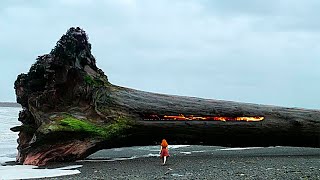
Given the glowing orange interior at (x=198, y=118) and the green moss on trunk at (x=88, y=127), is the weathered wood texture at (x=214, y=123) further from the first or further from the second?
the green moss on trunk at (x=88, y=127)

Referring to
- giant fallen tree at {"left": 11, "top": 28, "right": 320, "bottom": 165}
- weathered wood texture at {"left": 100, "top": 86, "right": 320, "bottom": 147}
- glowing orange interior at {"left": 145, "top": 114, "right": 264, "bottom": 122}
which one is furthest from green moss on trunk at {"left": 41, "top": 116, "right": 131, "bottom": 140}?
glowing orange interior at {"left": 145, "top": 114, "right": 264, "bottom": 122}

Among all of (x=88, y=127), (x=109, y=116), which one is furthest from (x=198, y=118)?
(x=88, y=127)

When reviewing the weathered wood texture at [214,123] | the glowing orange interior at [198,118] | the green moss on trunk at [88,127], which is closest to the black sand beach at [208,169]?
the green moss on trunk at [88,127]

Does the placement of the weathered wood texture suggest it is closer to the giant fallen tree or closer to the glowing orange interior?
the giant fallen tree

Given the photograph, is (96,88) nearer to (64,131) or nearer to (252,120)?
(64,131)

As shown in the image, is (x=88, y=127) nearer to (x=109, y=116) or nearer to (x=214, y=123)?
(x=109, y=116)

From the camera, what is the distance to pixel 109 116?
1185cm

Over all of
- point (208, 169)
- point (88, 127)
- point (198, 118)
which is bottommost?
point (208, 169)

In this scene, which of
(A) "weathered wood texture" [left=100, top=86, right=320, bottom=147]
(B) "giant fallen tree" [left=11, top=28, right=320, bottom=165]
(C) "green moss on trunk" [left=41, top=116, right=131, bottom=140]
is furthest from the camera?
(A) "weathered wood texture" [left=100, top=86, right=320, bottom=147]

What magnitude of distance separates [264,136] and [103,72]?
16.1ft

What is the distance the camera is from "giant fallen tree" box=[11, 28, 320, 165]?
1170cm

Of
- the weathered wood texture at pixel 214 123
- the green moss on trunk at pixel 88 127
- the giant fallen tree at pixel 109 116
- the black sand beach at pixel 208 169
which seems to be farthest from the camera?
the weathered wood texture at pixel 214 123

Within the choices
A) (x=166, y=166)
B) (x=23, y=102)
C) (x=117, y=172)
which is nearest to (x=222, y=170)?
(x=166, y=166)

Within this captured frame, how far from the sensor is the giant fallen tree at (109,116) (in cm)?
1170
